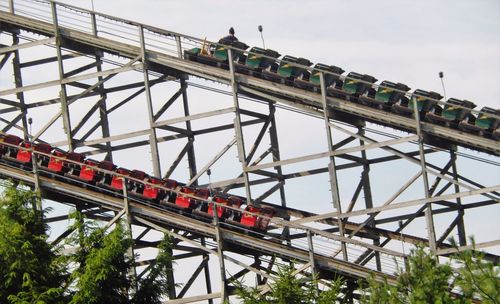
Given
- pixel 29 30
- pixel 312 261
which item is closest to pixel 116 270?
pixel 312 261

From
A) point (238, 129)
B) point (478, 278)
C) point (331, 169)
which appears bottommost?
point (478, 278)

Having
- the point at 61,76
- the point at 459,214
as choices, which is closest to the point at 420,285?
the point at 459,214

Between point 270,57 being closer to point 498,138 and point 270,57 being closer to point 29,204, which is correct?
point 498,138

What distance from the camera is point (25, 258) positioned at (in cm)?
3559

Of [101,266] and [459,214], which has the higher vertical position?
[459,214]

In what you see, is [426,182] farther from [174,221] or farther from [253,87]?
[174,221]

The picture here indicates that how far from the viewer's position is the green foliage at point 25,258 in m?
35.0

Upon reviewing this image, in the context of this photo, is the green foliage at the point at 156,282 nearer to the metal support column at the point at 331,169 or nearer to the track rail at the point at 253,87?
the metal support column at the point at 331,169

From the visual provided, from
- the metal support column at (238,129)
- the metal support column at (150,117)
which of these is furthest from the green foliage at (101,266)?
the metal support column at (150,117)

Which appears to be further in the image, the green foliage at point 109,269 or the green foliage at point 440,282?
the green foliage at point 109,269

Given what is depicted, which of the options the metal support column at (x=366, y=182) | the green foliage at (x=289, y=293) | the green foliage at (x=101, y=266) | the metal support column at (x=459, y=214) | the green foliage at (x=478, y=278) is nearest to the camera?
the green foliage at (x=478, y=278)

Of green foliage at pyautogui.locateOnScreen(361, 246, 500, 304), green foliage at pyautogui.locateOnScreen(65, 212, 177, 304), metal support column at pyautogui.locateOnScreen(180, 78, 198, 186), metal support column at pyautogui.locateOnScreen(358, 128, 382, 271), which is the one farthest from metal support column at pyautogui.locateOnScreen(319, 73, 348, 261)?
green foliage at pyautogui.locateOnScreen(361, 246, 500, 304)

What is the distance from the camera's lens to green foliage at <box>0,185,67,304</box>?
35.0m

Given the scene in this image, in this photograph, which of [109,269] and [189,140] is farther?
[189,140]
